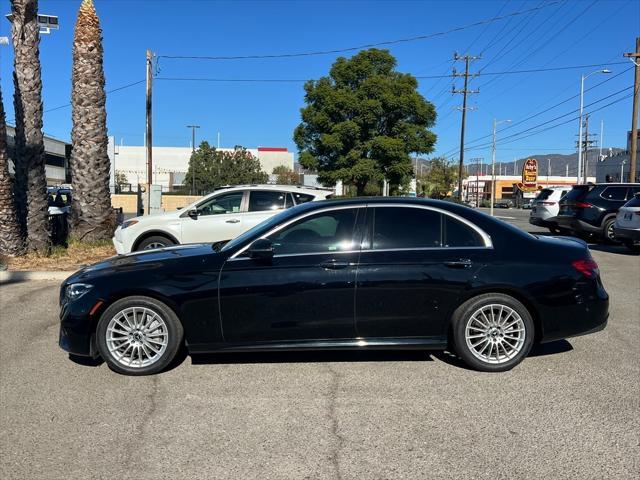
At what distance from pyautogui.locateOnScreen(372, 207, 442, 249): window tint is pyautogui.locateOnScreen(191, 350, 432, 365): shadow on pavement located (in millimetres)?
1177

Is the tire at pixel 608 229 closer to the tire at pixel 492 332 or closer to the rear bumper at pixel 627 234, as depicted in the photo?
the rear bumper at pixel 627 234

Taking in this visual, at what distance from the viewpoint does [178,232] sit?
10219 mm

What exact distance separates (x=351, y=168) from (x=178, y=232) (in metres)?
21.8

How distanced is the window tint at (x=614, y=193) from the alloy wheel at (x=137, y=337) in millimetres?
14571

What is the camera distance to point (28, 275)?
10.0 m

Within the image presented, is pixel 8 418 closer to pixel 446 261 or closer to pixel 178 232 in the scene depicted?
pixel 446 261

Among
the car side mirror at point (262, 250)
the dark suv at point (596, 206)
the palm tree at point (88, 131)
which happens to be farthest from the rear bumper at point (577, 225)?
the car side mirror at point (262, 250)

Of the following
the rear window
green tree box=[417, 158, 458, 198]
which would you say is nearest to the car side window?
the rear window

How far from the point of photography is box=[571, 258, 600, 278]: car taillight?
5.19m

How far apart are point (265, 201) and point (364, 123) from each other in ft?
72.3

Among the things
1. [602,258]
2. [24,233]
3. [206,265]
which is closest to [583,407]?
[206,265]

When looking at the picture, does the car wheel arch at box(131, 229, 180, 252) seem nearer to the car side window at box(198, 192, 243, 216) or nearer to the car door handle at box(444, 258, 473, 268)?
the car side window at box(198, 192, 243, 216)

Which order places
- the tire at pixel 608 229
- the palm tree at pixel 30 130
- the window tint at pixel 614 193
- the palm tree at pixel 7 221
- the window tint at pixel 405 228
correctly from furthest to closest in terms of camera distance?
the window tint at pixel 614 193 < the tire at pixel 608 229 < the palm tree at pixel 30 130 < the palm tree at pixel 7 221 < the window tint at pixel 405 228

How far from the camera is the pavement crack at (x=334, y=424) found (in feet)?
11.5
